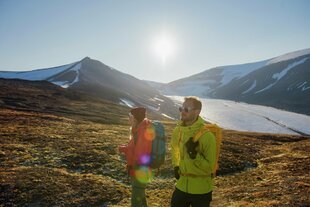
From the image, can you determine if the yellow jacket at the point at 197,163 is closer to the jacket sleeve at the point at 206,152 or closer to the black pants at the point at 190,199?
the jacket sleeve at the point at 206,152

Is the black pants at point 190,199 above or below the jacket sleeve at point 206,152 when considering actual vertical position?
below

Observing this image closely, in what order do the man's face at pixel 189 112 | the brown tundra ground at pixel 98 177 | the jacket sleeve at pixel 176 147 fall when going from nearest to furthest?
the man's face at pixel 189 112, the jacket sleeve at pixel 176 147, the brown tundra ground at pixel 98 177

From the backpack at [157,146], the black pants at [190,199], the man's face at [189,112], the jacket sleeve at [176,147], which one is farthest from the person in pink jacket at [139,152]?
the man's face at [189,112]

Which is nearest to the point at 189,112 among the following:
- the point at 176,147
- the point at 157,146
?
the point at 176,147

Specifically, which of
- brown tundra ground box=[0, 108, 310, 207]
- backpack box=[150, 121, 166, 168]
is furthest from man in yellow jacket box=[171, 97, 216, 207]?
brown tundra ground box=[0, 108, 310, 207]

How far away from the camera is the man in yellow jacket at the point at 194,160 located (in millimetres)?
8453

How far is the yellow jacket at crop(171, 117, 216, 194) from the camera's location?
8.44 metres

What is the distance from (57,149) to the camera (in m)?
30.3

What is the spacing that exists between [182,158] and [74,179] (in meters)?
14.6

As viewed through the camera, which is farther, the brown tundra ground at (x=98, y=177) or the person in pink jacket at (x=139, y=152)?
the brown tundra ground at (x=98, y=177)

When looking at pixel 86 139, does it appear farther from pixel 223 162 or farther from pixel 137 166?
pixel 137 166

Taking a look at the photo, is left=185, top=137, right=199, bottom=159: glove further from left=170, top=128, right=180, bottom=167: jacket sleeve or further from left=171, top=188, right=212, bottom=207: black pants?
left=171, top=188, right=212, bottom=207: black pants

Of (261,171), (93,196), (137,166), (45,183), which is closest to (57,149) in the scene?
(45,183)

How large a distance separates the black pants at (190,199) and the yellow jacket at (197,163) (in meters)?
0.11
